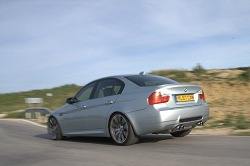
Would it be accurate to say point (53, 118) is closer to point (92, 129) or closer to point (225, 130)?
point (92, 129)

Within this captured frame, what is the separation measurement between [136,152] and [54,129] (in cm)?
351

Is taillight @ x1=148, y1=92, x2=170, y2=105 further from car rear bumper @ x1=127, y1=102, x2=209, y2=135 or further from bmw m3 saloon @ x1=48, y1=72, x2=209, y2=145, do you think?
car rear bumper @ x1=127, y1=102, x2=209, y2=135

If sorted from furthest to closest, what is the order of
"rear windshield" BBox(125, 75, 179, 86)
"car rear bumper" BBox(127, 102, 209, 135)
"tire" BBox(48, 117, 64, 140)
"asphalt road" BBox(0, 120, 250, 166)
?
1. "tire" BBox(48, 117, 64, 140)
2. "rear windshield" BBox(125, 75, 179, 86)
3. "car rear bumper" BBox(127, 102, 209, 135)
4. "asphalt road" BBox(0, 120, 250, 166)

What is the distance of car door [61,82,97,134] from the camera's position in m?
8.86

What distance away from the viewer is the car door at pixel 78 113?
8859 mm

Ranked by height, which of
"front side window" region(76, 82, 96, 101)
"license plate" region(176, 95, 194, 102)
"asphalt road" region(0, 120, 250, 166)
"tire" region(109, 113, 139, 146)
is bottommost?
"asphalt road" region(0, 120, 250, 166)

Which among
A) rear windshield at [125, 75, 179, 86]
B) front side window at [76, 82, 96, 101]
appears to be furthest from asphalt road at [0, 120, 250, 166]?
rear windshield at [125, 75, 179, 86]

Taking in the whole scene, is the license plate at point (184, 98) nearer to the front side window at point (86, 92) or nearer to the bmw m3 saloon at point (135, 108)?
the bmw m3 saloon at point (135, 108)

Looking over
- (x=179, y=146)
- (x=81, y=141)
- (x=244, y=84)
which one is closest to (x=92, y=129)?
(x=81, y=141)

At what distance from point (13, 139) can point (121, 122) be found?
3.86m

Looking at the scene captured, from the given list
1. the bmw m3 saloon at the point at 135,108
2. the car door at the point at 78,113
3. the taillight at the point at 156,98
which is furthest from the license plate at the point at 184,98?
the car door at the point at 78,113

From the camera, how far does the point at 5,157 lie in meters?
7.31

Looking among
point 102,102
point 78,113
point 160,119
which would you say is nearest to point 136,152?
point 160,119

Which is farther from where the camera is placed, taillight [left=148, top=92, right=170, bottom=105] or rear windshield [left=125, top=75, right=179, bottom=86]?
rear windshield [left=125, top=75, right=179, bottom=86]
